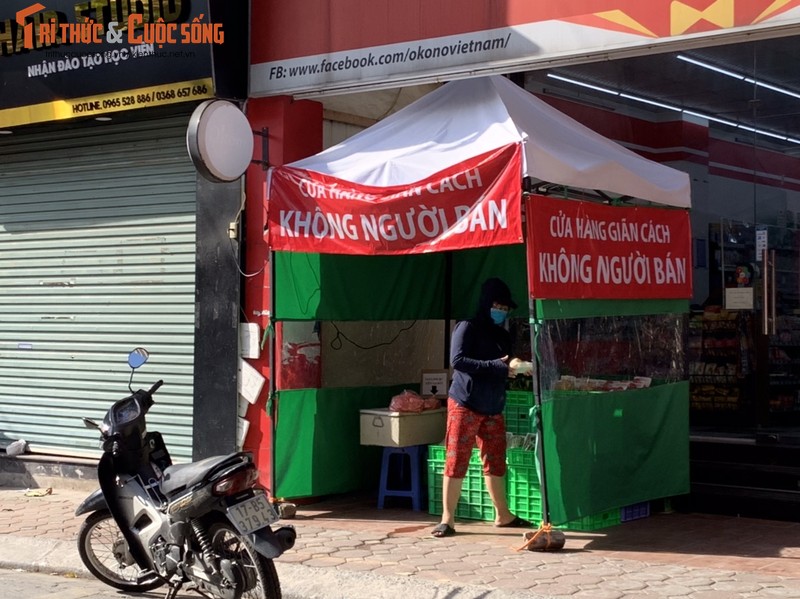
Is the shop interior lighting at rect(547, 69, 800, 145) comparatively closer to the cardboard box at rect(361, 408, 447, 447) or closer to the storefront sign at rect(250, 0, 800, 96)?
the storefront sign at rect(250, 0, 800, 96)

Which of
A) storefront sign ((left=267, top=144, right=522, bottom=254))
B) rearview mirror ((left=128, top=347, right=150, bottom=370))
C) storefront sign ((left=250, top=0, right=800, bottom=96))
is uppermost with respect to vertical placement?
storefront sign ((left=250, top=0, right=800, bottom=96))

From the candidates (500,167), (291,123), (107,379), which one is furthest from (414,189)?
(107,379)

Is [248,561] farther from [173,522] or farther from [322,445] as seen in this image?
[322,445]

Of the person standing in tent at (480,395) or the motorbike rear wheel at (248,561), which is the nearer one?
the motorbike rear wheel at (248,561)

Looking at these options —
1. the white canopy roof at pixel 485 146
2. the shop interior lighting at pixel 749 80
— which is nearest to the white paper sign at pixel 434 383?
the white canopy roof at pixel 485 146

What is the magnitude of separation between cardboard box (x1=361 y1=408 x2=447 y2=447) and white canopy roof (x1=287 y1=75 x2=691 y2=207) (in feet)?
6.70

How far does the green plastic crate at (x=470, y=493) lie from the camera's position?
8609 mm

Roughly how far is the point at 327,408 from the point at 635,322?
8.65ft

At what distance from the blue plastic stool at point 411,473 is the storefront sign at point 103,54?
3.43m

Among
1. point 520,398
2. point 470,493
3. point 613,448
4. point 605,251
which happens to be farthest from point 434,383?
point 605,251

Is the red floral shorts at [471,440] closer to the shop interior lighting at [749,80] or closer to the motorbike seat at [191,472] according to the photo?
the motorbike seat at [191,472]

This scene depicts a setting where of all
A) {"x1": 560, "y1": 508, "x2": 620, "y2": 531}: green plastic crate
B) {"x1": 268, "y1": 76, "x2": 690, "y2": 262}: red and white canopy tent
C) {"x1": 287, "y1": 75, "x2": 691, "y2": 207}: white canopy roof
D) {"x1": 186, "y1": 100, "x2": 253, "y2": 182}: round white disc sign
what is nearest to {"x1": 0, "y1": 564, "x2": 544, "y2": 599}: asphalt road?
{"x1": 560, "y1": 508, "x2": 620, "y2": 531}: green plastic crate

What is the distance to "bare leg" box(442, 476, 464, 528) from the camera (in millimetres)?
8133

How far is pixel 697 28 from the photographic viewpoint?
24.8 ft
